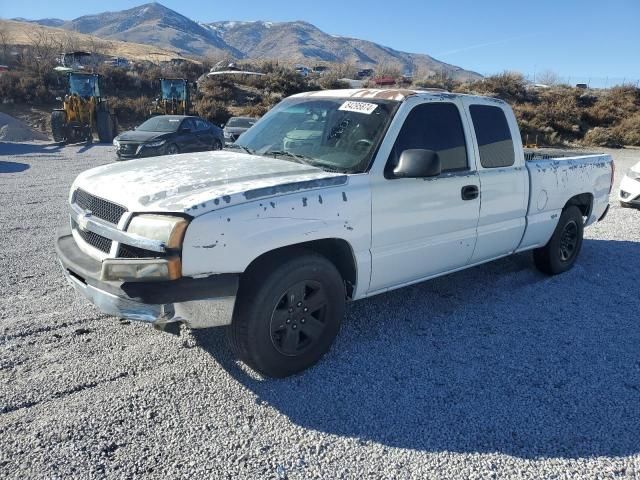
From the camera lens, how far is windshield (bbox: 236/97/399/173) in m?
3.70

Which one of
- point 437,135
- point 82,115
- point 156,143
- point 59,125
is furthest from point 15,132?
point 437,135

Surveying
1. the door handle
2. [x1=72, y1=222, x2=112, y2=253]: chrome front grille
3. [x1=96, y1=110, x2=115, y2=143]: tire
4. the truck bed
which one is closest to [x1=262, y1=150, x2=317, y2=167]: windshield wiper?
the door handle

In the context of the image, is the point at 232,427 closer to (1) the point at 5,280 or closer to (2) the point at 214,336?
(2) the point at 214,336

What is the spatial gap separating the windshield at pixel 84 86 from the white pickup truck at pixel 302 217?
63.7 feet

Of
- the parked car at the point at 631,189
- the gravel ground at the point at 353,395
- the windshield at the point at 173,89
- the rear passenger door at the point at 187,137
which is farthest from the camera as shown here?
the windshield at the point at 173,89

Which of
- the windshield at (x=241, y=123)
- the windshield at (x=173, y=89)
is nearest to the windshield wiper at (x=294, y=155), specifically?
the windshield at (x=241, y=123)

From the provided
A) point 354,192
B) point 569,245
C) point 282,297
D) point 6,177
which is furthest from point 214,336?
point 6,177

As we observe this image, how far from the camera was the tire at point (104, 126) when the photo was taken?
21438 mm

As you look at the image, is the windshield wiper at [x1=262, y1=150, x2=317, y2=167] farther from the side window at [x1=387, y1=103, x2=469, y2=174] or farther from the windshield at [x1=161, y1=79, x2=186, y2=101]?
the windshield at [x1=161, y1=79, x2=186, y2=101]

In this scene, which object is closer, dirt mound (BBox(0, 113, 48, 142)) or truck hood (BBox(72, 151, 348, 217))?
truck hood (BBox(72, 151, 348, 217))

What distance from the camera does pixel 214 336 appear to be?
3898 millimetres

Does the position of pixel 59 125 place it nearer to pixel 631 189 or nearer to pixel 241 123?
pixel 241 123

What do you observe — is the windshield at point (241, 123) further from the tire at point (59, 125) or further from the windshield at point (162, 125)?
the tire at point (59, 125)

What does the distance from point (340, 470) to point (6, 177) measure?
12.2 m
